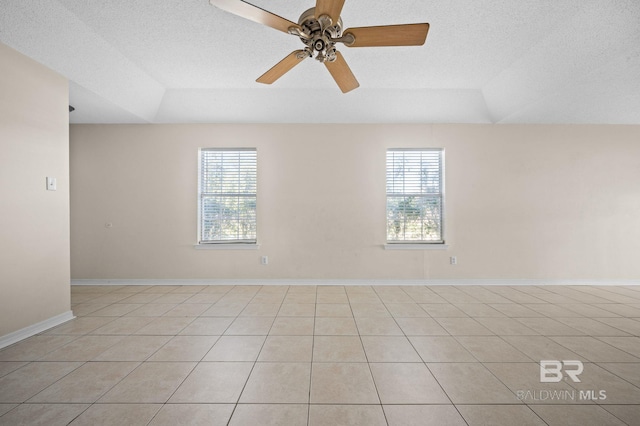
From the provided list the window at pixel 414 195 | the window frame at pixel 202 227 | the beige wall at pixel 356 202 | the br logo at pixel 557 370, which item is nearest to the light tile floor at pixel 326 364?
the br logo at pixel 557 370

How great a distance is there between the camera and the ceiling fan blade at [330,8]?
1571 millimetres

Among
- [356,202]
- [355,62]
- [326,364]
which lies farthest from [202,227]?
[355,62]

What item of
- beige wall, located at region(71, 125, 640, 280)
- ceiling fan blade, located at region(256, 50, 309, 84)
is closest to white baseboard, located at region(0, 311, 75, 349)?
beige wall, located at region(71, 125, 640, 280)

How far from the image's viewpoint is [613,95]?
3283 millimetres

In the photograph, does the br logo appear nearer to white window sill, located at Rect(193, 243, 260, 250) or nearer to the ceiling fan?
the ceiling fan

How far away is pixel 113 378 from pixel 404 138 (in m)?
A: 4.29

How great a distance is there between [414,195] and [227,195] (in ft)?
9.87

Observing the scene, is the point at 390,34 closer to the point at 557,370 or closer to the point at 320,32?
the point at 320,32

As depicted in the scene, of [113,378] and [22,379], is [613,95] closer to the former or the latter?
[113,378]

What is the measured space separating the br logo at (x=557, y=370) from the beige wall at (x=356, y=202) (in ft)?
7.07

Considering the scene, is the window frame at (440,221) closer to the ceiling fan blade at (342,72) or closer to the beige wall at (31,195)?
the ceiling fan blade at (342,72)

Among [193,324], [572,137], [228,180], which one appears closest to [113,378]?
[193,324]

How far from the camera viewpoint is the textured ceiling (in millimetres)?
2248

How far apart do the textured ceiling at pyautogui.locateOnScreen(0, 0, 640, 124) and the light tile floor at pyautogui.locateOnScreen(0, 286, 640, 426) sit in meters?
2.61
